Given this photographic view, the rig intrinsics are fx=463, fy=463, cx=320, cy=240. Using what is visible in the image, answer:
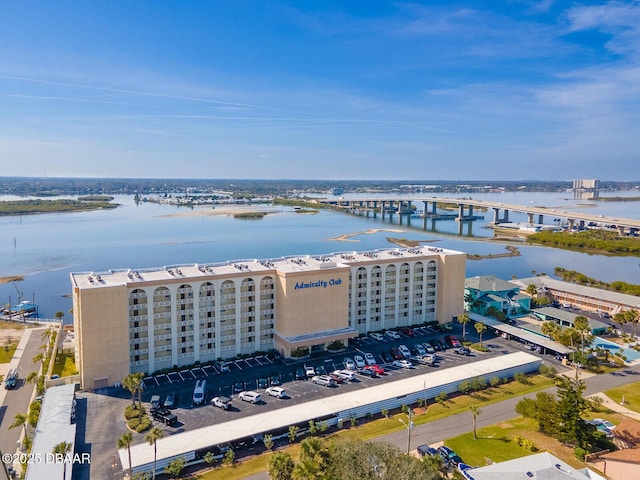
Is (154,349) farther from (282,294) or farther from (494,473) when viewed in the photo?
(494,473)

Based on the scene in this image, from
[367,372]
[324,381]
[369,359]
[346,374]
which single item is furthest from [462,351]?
[324,381]

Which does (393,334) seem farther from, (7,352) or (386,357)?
(7,352)

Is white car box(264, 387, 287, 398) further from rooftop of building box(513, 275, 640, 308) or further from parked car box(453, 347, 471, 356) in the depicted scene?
rooftop of building box(513, 275, 640, 308)

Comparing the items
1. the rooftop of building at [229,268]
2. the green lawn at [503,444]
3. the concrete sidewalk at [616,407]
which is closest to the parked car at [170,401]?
the rooftop of building at [229,268]

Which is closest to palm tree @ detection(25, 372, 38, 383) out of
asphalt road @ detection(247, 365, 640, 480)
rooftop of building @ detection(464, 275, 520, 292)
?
asphalt road @ detection(247, 365, 640, 480)

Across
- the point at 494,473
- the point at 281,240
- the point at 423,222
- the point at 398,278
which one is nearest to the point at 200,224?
the point at 281,240
